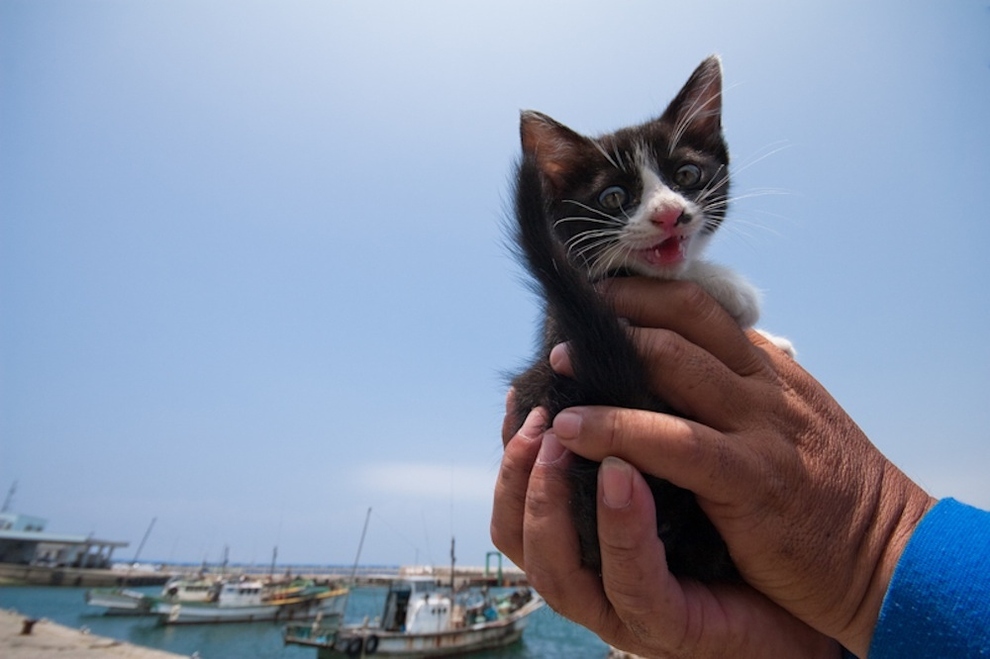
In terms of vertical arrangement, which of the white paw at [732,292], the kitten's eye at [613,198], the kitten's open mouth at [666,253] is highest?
the kitten's eye at [613,198]

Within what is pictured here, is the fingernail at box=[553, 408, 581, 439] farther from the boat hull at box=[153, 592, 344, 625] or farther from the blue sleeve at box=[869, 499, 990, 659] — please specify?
the boat hull at box=[153, 592, 344, 625]

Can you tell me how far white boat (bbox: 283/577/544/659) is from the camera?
1833 cm

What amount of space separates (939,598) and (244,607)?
37.9 meters

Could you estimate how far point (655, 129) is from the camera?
2143 mm

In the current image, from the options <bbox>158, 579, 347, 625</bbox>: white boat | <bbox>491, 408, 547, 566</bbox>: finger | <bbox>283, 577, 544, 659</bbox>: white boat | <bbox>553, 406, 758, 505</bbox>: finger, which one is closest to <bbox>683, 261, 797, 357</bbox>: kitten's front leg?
<bbox>553, 406, 758, 505</bbox>: finger

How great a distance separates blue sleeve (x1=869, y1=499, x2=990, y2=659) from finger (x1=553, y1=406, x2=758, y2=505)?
39 cm

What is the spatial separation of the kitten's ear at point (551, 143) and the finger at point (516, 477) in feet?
3.35

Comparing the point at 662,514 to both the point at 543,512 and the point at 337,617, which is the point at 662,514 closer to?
the point at 543,512

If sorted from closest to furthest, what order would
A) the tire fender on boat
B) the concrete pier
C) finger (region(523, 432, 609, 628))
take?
finger (region(523, 432, 609, 628)), the concrete pier, the tire fender on boat

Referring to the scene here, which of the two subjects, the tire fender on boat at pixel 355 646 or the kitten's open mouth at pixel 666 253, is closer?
the kitten's open mouth at pixel 666 253

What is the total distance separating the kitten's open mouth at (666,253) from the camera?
170cm

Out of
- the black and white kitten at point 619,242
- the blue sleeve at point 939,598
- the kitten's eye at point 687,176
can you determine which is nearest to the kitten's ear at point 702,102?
the black and white kitten at point 619,242

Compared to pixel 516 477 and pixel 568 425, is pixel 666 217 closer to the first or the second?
pixel 568 425

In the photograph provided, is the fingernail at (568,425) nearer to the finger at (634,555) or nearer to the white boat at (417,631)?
the finger at (634,555)
